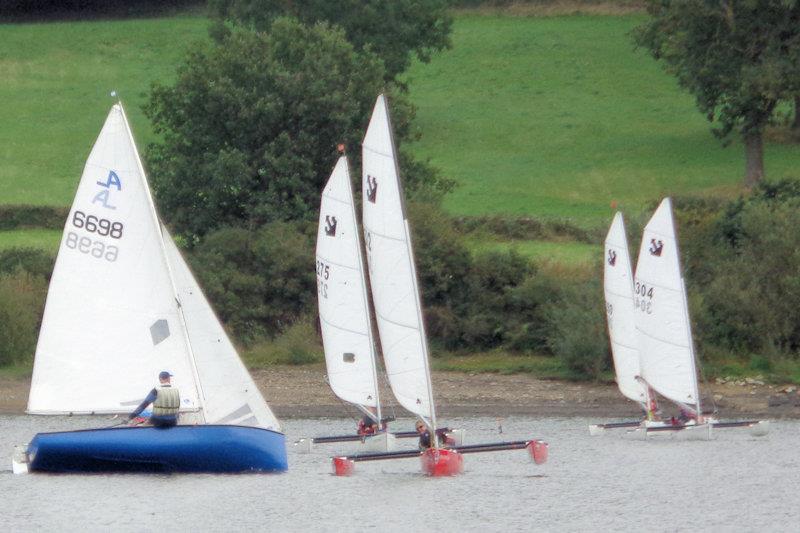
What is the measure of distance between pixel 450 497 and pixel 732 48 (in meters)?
30.2

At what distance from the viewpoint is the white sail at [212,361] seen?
26000 millimetres

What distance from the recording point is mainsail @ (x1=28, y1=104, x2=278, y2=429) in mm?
24703

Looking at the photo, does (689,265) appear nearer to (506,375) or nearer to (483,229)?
(506,375)

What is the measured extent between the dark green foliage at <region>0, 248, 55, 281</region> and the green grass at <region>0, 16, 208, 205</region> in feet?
50.2

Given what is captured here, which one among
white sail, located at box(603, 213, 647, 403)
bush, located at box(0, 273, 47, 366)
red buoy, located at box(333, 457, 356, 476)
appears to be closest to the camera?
red buoy, located at box(333, 457, 356, 476)

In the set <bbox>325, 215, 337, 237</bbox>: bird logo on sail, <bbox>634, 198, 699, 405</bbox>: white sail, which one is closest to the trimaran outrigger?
<bbox>634, 198, 699, 405</bbox>: white sail

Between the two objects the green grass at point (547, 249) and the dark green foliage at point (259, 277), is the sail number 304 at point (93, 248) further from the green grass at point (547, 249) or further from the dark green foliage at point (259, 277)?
the green grass at point (547, 249)

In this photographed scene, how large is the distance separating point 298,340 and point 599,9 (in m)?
48.6

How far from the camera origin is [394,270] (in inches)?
1025

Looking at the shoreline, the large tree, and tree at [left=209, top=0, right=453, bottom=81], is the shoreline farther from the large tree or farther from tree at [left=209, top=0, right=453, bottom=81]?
tree at [left=209, top=0, right=453, bottom=81]

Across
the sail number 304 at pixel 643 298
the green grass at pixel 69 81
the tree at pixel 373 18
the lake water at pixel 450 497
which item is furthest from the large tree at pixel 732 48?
the green grass at pixel 69 81

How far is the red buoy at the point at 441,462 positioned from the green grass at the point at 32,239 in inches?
938

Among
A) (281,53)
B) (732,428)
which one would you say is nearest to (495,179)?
(281,53)

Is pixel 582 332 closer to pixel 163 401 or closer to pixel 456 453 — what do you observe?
pixel 456 453
